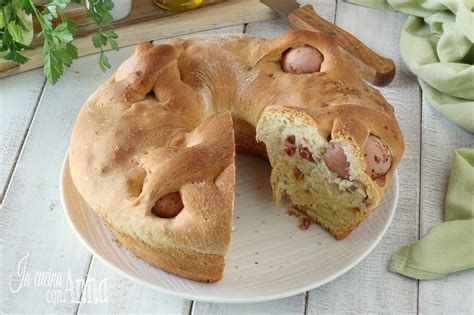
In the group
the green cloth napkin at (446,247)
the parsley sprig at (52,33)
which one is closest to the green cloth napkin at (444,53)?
the green cloth napkin at (446,247)

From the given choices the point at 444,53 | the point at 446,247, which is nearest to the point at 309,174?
the point at 446,247

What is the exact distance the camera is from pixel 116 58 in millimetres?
3566

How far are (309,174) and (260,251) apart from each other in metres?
0.32

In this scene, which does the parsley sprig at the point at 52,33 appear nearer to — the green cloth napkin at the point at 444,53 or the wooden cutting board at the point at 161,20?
the wooden cutting board at the point at 161,20

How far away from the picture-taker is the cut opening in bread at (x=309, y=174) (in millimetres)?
2619

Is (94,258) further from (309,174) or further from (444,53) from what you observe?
(444,53)

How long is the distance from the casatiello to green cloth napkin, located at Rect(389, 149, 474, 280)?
0.76 feet

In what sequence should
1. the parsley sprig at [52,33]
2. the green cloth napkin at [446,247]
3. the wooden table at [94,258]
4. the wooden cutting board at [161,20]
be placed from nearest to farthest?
the wooden table at [94,258] → the green cloth napkin at [446,247] → the parsley sprig at [52,33] → the wooden cutting board at [161,20]

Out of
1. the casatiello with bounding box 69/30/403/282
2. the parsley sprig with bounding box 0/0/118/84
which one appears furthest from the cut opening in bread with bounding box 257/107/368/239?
the parsley sprig with bounding box 0/0/118/84

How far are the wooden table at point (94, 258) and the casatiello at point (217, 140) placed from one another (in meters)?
0.20

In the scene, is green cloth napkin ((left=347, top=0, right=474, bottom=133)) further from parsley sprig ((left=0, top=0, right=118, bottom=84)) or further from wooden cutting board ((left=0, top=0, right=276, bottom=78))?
parsley sprig ((left=0, top=0, right=118, bottom=84))

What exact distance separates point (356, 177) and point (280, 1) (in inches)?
54.7

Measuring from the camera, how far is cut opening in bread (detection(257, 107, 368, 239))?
8.59 ft

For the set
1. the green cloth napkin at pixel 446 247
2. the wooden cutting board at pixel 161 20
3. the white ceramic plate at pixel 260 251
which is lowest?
the green cloth napkin at pixel 446 247
